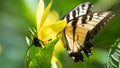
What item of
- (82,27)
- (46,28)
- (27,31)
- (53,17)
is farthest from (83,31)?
(27,31)

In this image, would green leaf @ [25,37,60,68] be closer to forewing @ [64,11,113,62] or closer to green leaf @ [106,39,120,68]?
green leaf @ [106,39,120,68]

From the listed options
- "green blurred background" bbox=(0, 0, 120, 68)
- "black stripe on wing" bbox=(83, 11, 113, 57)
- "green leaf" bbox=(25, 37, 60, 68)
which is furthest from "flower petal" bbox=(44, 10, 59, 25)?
"green leaf" bbox=(25, 37, 60, 68)

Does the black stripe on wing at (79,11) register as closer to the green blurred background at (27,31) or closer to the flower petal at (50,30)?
the green blurred background at (27,31)

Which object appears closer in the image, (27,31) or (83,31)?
(83,31)

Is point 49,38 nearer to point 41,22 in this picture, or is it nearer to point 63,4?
point 41,22

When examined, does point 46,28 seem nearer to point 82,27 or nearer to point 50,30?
point 50,30

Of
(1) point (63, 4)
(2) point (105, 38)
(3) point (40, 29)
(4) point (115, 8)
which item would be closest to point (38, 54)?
(3) point (40, 29)

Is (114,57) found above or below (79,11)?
below
